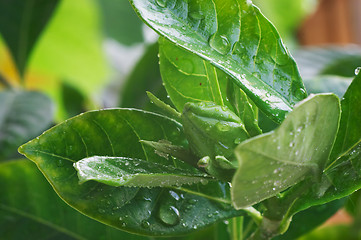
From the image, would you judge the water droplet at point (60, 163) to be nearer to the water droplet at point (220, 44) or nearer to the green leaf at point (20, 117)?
the water droplet at point (220, 44)

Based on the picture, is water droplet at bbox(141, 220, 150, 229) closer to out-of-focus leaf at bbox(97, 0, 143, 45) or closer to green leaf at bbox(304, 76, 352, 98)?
green leaf at bbox(304, 76, 352, 98)

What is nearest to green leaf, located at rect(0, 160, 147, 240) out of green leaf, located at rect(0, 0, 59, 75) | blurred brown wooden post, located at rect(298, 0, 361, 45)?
green leaf, located at rect(0, 0, 59, 75)

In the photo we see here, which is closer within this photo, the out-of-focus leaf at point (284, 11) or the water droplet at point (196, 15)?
the water droplet at point (196, 15)

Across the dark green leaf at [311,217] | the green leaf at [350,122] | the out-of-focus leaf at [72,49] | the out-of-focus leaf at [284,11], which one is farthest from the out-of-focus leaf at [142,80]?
the out-of-focus leaf at [284,11]

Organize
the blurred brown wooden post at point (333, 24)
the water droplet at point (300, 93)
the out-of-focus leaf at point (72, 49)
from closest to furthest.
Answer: the water droplet at point (300, 93)
the out-of-focus leaf at point (72, 49)
the blurred brown wooden post at point (333, 24)

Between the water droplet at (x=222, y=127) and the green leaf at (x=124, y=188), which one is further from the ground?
the water droplet at (x=222, y=127)

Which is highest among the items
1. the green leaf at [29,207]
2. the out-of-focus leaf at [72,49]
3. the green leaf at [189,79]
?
the green leaf at [189,79]

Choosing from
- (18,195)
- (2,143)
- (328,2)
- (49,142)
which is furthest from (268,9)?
(49,142)
